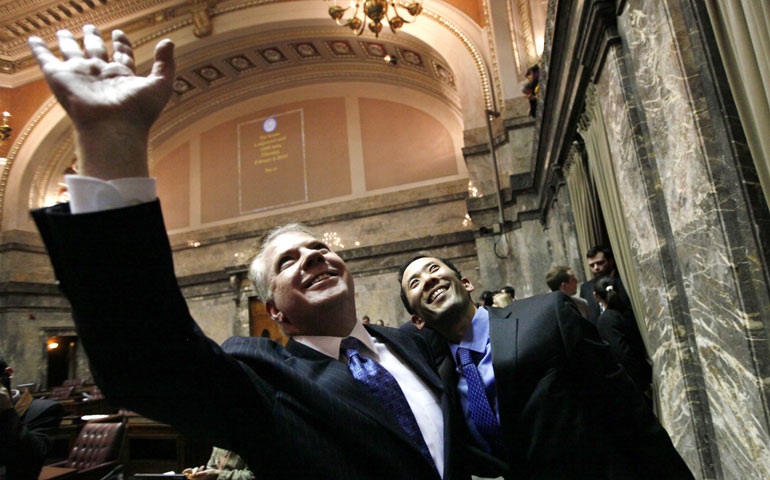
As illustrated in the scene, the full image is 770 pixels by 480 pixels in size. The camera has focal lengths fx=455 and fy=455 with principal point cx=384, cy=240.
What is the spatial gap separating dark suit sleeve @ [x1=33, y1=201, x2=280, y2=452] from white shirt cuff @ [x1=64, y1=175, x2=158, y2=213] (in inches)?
0.7

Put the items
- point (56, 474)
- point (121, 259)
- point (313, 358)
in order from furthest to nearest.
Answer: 1. point (56, 474)
2. point (313, 358)
3. point (121, 259)

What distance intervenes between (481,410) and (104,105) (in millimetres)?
1230

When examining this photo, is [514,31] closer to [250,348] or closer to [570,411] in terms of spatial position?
[570,411]

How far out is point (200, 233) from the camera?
1323 centimetres

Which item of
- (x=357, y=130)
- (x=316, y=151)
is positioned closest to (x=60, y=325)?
(x=316, y=151)

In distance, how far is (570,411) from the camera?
132cm

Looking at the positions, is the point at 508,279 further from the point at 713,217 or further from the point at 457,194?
the point at 713,217

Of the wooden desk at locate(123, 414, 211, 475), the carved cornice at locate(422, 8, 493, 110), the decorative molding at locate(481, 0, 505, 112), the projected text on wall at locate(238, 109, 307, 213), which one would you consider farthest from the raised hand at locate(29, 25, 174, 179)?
the projected text on wall at locate(238, 109, 307, 213)

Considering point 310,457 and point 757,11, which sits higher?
Result: point 757,11

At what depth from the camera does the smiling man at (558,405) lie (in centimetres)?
128

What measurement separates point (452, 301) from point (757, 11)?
1.37 m

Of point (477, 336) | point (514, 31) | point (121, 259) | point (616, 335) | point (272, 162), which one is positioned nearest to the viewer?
point (121, 259)

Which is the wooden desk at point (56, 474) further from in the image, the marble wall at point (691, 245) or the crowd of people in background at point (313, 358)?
the marble wall at point (691, 245)

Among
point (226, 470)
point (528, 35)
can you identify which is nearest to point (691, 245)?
point (226, 470)
